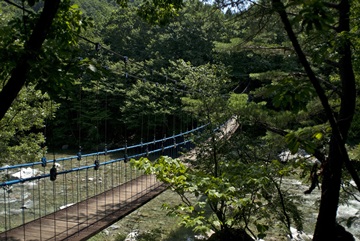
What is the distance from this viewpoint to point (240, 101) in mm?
3385

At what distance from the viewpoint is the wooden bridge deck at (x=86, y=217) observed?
2482mm

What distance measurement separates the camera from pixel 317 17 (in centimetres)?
68

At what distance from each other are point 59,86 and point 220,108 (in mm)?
2481

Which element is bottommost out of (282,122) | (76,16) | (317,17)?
(282,122)

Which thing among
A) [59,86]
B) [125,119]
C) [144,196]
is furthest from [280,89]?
[125,119]

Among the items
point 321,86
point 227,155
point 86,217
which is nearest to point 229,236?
point 227,155

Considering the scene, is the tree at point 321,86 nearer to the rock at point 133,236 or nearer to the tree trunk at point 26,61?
the tree trunk at point 26,61

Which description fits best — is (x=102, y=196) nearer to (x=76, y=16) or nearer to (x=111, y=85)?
(x=76, y=16)

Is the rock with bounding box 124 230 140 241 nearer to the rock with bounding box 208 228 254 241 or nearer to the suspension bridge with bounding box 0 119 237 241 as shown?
the suspension bridge with bounding box 0 119 237 241

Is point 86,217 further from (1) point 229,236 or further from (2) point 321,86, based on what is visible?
(2) point 321,86

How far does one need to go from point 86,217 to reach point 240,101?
1.68 meters

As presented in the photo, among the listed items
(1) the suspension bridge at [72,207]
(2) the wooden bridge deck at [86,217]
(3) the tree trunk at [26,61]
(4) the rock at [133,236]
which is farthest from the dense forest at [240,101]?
(4) the rock at [133,236]

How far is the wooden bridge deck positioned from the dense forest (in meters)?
0.62

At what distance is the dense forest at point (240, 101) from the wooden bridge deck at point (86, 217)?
616 millimetres
